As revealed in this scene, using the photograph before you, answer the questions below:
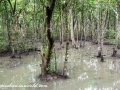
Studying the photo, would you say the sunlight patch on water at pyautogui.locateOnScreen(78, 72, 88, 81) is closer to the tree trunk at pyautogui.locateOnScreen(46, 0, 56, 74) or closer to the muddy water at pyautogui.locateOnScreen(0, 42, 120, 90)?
the muddy water at pyautogui.locateOnScreen(0, 42, 120, 90)

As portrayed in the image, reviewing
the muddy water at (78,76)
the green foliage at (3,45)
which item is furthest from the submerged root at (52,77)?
the green foliage at (3,45)

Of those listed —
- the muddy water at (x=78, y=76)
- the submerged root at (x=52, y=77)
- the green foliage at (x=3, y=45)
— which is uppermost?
the green foliage at (x=3, y=45)

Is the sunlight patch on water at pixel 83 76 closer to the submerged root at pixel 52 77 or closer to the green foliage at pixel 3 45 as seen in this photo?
the submerged root at pixel 52 77

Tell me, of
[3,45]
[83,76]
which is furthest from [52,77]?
[3,45]

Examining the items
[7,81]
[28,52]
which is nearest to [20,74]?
[7,81]

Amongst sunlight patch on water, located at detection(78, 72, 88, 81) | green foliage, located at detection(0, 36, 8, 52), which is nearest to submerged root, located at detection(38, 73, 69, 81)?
sunlight patch on water, located at detection(78, 72, 88, 81)

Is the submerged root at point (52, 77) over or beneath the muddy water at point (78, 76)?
over

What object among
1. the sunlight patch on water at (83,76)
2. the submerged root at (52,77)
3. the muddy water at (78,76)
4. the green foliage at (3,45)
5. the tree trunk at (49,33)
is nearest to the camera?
the tree trunk at (49,33)

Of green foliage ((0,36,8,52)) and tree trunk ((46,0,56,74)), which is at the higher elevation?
tree trunk ((46,0,56,74))

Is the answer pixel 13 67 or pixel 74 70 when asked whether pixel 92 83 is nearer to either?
pixel 74 70

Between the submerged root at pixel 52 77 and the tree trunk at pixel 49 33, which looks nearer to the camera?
the tree trunk at pixel 49 33

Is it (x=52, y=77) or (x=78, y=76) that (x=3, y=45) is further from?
(x=78, y=76)

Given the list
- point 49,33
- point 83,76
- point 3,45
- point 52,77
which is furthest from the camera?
point 3,45

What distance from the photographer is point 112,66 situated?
39.8 feet
